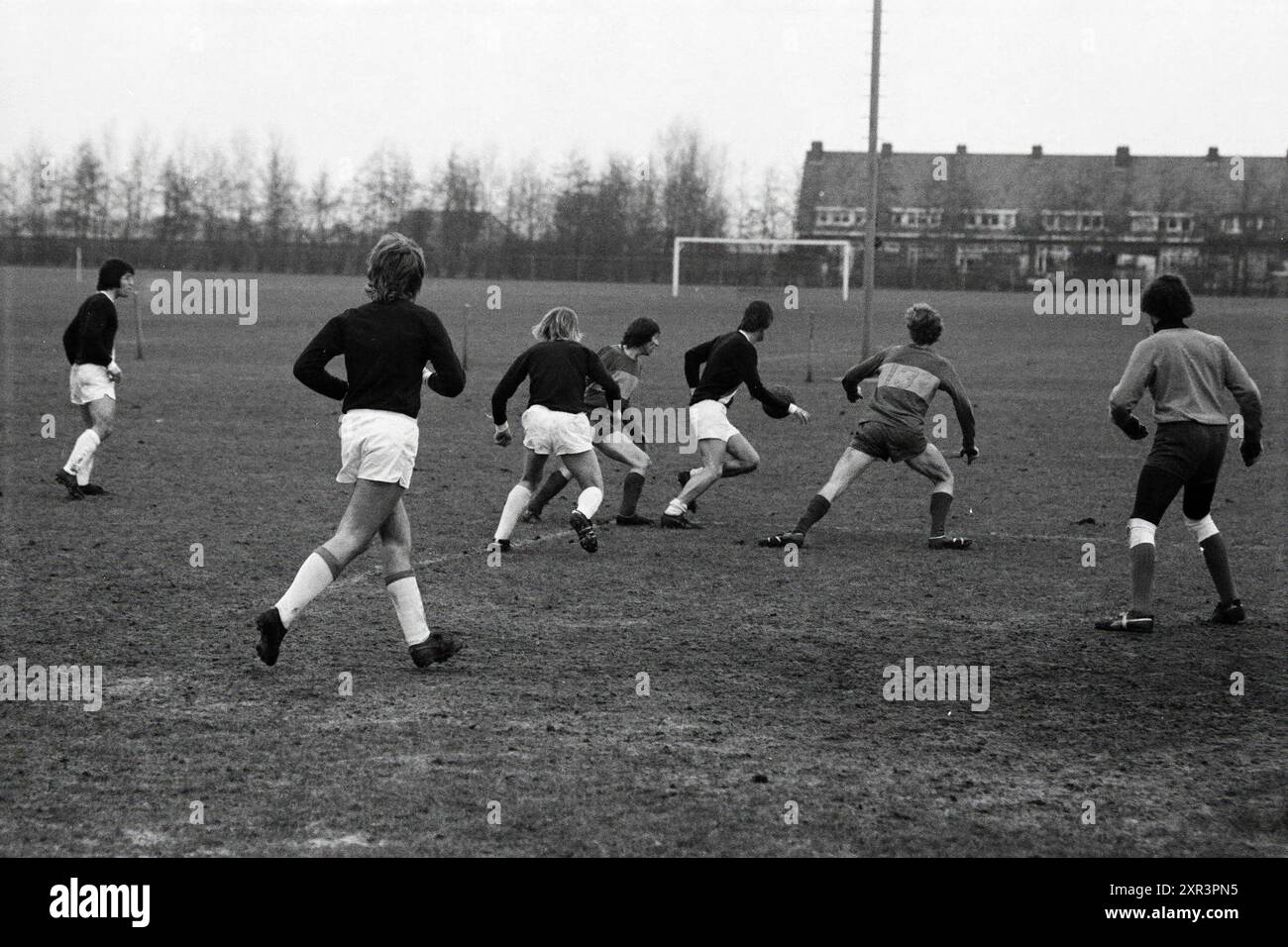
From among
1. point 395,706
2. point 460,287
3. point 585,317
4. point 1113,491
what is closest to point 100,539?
point 395,706

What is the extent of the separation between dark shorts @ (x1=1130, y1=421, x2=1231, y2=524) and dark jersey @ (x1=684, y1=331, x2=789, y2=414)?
3770mm

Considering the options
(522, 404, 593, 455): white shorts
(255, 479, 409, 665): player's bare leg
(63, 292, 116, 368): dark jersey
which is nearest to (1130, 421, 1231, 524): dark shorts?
(522, 404, 593, 455): white shorts

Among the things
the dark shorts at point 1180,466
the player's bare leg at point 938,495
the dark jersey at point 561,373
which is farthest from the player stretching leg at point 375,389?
the player's bare leg at point 938,495

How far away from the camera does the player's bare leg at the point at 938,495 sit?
1117 cm

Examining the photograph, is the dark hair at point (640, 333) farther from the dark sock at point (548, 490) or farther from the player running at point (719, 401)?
the dark sock at point (548, 490)

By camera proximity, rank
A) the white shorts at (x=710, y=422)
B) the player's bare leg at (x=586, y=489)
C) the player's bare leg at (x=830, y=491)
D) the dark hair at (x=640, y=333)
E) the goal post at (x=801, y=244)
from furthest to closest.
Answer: the goal post at (x=801, y=244), the white shorts at (x=710, y=422), the dark hair at (x=640, y=333), the player's bare leg at (x=830, y=491), the player's bare leg at (x=586, y=489)

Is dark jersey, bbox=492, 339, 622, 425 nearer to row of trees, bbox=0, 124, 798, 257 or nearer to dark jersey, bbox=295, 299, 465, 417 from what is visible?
dark jersey, bbox=295, 299, 465, 417

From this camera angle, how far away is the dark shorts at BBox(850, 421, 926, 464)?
10.9m

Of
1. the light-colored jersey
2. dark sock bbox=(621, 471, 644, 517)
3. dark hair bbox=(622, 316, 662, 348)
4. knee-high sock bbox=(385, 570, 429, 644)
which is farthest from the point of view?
dark sock bbox=(621, 471, 644, 517)

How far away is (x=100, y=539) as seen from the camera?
35.9 ft

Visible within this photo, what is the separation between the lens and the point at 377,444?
6996mm

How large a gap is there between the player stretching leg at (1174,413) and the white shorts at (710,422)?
13.0ft

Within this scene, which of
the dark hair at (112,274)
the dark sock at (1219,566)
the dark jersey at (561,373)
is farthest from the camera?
the dark hair at (112,274)
